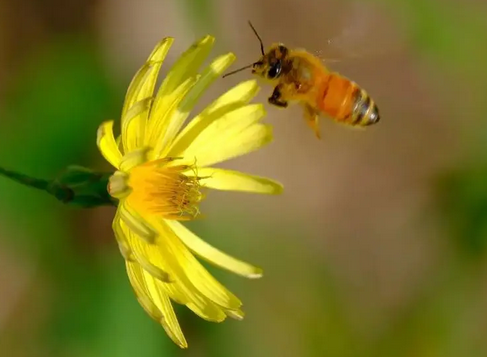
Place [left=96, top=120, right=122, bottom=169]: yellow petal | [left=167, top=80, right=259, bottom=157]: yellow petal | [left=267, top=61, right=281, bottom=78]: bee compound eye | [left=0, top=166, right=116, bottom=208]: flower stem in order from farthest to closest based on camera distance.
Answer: [left=267, top=61, right=281, bottom=78]: bee compound eye < [left=167, top=80, right=259, bottom=157]: yellow petal < [left=0, top=166, right=116, bottom=208]: flower stem < [left=96, top=120, right=122, bottom=169]: yellow petal

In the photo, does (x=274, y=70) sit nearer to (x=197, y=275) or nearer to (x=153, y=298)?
(x=197, y=275)

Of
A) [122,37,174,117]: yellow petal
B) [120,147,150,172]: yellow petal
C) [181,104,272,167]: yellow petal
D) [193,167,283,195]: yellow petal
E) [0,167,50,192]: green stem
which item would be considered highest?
[122,37,174,117]: yellow petal

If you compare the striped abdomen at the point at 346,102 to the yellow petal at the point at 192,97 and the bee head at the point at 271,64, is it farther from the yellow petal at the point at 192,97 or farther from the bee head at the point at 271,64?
the yellow petal at the point at 192,97

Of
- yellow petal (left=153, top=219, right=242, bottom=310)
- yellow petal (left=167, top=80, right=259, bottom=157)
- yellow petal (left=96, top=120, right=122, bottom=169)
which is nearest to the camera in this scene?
yellow petal (left=96, top=120, right=122, bottom=169)

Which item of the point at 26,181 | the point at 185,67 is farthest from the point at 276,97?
the point at 26,181

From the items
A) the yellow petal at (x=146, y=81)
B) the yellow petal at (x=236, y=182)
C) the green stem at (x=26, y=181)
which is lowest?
the yellow petal at (x=236, y=182)

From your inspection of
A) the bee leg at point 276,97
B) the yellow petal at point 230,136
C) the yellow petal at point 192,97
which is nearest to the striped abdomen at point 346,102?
the bee leg at point 276,97

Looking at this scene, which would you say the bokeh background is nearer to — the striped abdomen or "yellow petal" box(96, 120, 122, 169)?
the striped abdomen

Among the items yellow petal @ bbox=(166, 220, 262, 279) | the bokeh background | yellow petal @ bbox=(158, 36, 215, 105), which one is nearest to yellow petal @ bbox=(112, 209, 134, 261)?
yellow petal @ bbox=(166, 220, 262, 279)
